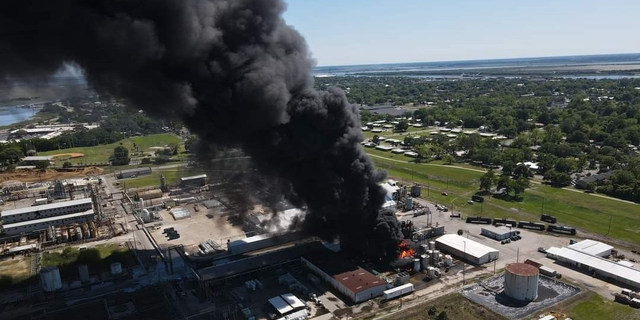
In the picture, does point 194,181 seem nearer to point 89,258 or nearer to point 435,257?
point 89,258

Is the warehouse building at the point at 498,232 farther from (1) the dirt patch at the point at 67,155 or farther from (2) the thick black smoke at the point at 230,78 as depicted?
(1) the dirt patch at the point at 67,155

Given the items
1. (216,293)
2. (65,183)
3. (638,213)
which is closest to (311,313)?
(216,293)

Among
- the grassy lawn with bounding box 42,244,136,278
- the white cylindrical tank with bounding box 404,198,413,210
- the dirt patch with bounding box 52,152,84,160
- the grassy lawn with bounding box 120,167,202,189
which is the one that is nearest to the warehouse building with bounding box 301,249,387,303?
the grassy lawn with bounding box 42,244,136,278

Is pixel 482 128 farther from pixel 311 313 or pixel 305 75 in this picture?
pixel 311 313

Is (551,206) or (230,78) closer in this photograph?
(230,78)

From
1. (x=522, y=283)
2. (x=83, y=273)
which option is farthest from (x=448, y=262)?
(x=83, y=273)
